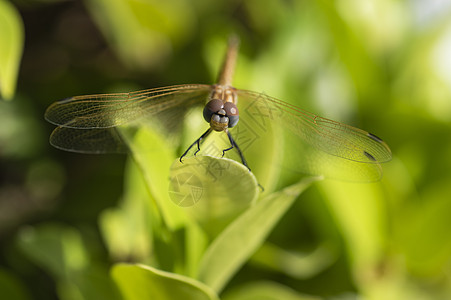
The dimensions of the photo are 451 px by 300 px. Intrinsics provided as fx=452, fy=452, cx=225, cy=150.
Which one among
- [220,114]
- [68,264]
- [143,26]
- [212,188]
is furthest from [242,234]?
[143,26]

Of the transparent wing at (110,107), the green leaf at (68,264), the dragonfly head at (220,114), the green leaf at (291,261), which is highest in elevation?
the dragonfly head at (220,114)

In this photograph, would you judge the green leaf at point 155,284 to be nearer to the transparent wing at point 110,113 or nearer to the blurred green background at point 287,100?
the blurred green background at point 287,100

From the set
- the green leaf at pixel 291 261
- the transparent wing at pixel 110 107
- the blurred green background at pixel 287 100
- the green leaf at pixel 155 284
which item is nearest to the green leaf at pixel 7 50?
the blurred green background at pixel 287 100

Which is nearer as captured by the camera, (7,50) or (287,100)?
(7,50)

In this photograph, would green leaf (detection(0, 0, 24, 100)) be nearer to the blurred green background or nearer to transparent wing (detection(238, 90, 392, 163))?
the blurred green background

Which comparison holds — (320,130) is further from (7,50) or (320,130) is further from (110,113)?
(7,50)

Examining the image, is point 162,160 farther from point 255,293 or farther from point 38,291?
point 38,291

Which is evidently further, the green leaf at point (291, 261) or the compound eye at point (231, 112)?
the green leaf at point (291, 261)

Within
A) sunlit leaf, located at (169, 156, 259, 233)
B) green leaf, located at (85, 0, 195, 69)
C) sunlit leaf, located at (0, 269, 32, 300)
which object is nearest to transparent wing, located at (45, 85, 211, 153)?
sunlit leaf, located at (169, 156, 259, 233)
